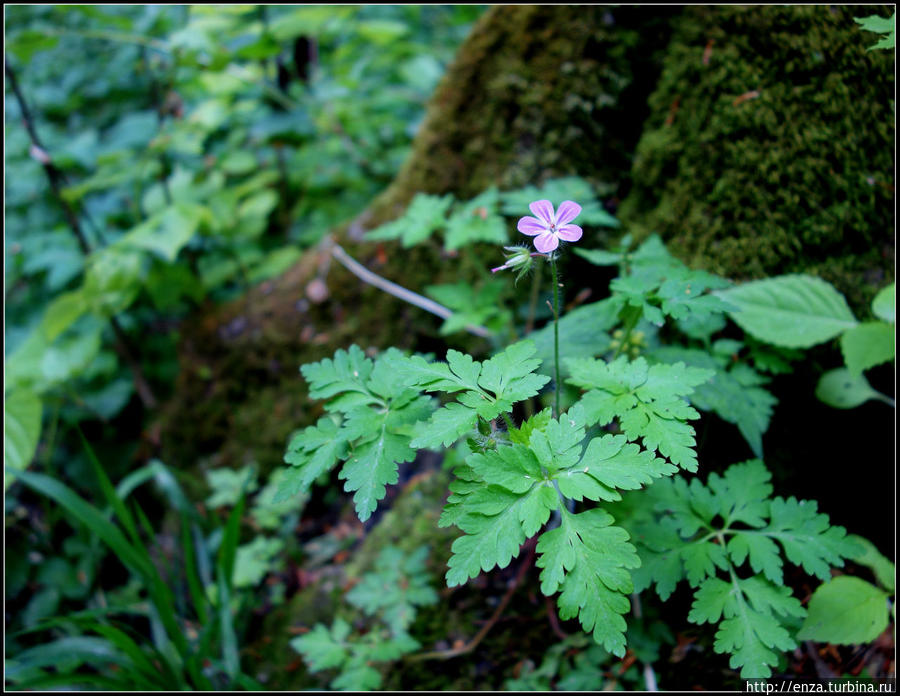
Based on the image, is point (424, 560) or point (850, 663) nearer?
point (850, 663)

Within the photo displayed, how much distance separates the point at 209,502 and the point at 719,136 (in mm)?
2857

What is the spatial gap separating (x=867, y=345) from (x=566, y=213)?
1.14m

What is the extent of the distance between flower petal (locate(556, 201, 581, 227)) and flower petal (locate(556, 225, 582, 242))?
0.7 inches

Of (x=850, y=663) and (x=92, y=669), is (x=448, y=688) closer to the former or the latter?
(x=850, y=663)

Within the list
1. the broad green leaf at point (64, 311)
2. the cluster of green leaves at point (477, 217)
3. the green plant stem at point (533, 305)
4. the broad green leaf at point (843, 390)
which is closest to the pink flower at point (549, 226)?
the cluster of green leaves at point (477, 217)

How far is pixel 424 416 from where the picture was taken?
4.45 ft

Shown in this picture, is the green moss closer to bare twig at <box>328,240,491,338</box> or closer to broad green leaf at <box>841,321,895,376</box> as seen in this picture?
bare twig at <box>328,240,491,338</box>

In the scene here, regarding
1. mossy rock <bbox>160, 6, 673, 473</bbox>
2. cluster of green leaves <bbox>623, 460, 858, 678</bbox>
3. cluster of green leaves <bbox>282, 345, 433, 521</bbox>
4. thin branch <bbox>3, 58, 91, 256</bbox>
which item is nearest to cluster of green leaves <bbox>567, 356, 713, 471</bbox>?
Answer: cluster of green leaves <bbox>623, 460, 858, 678</bbox>

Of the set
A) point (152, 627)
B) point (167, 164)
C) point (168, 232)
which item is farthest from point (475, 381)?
point (167, 164)

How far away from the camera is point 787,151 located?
76.0 inches

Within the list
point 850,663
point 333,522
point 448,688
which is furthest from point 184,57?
point 850,663

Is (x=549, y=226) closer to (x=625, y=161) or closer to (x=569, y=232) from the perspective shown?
(x=569, y=232)

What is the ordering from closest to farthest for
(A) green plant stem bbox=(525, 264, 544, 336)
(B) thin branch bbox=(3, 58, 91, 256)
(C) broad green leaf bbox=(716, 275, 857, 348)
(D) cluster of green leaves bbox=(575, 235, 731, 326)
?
(D) cluster of green leaves bbox=(575, 235, 731, 326) < (C) broad green leaf bbox=(716, 275, 857, 348) < (A) green plant stem bbox=(525, 264, 544, 336) < (B) thin branch bbox=(3, 58, 91, 256)

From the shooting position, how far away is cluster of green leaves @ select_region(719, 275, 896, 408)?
1.65 meters
